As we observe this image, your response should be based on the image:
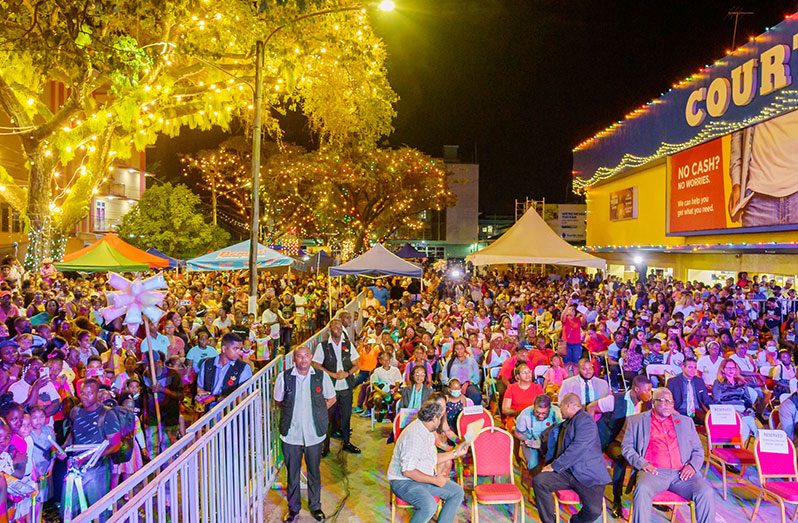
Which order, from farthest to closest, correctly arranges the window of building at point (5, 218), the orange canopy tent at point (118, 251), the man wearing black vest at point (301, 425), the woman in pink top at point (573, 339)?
the window of building at point (5, 218) < the orange canopy tent at point (118, 251) < the woman in pink top at point (573, 339) < the man wearing black vest at point (301, 425)

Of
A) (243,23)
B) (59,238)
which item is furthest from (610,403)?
(59,238)

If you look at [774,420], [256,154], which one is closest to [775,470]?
[774,420]

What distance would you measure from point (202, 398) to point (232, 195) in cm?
3716

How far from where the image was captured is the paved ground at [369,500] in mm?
5688

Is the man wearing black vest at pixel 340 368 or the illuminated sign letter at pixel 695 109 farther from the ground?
the illuminated sign letter at pixel 695 109

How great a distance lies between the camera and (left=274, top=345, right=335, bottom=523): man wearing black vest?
554 centimetres

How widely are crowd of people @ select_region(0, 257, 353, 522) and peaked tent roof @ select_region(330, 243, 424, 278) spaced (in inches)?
125

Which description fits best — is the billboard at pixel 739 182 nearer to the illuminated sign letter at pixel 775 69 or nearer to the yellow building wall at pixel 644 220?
the yellow building wall at pixel 644 220

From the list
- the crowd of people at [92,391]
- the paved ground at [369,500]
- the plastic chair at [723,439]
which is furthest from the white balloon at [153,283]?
the plastic chair at [723,439]

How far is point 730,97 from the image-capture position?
20.1m

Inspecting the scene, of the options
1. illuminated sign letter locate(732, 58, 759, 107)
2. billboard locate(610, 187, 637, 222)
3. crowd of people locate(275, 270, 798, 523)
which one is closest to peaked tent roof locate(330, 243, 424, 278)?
crowd of people locate(275, 270, 798, 523)

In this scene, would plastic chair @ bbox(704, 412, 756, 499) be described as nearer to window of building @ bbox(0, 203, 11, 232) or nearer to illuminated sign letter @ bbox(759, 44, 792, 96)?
illuminated sign letter @ bbox(759, 44, 792, 96)

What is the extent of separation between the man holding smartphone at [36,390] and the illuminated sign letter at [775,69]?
20.1 m

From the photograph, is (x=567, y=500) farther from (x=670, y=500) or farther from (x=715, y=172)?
(x=715, y=172)
